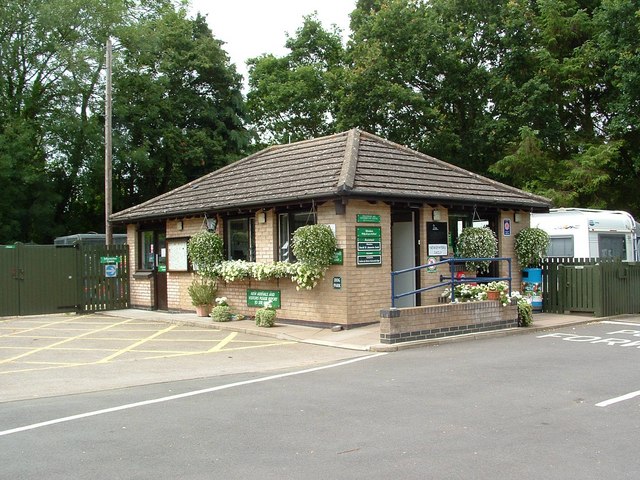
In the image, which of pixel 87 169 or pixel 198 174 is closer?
pixel 87 169

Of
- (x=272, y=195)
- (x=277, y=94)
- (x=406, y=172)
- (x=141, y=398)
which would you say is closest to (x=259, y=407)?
(x=141, y=398)

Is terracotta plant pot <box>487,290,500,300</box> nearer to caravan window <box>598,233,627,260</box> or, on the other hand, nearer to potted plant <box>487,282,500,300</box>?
potted plant <box>487,282,500,300</box>

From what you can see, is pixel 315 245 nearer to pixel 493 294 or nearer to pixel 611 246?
pixel 493 294

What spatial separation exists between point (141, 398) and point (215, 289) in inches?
373

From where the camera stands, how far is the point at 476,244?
53.2ft

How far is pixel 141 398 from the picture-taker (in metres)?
8.48

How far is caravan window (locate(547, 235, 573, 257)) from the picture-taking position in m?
20.1

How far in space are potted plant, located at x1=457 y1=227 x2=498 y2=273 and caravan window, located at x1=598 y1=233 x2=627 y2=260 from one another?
217 inches

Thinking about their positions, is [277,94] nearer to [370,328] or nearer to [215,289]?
[215,289]

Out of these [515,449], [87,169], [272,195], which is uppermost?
[87,169]

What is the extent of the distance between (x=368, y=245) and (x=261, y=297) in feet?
10.8

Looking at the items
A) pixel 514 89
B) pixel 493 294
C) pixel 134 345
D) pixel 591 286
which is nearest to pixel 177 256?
pixel 134 345

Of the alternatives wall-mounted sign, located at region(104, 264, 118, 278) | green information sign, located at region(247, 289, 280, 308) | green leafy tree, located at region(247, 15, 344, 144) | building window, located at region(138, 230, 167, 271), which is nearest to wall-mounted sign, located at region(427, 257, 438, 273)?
green information sign, located at region(247, 289, 280, 308)

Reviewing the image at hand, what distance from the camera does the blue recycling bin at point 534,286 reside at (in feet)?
58.6
